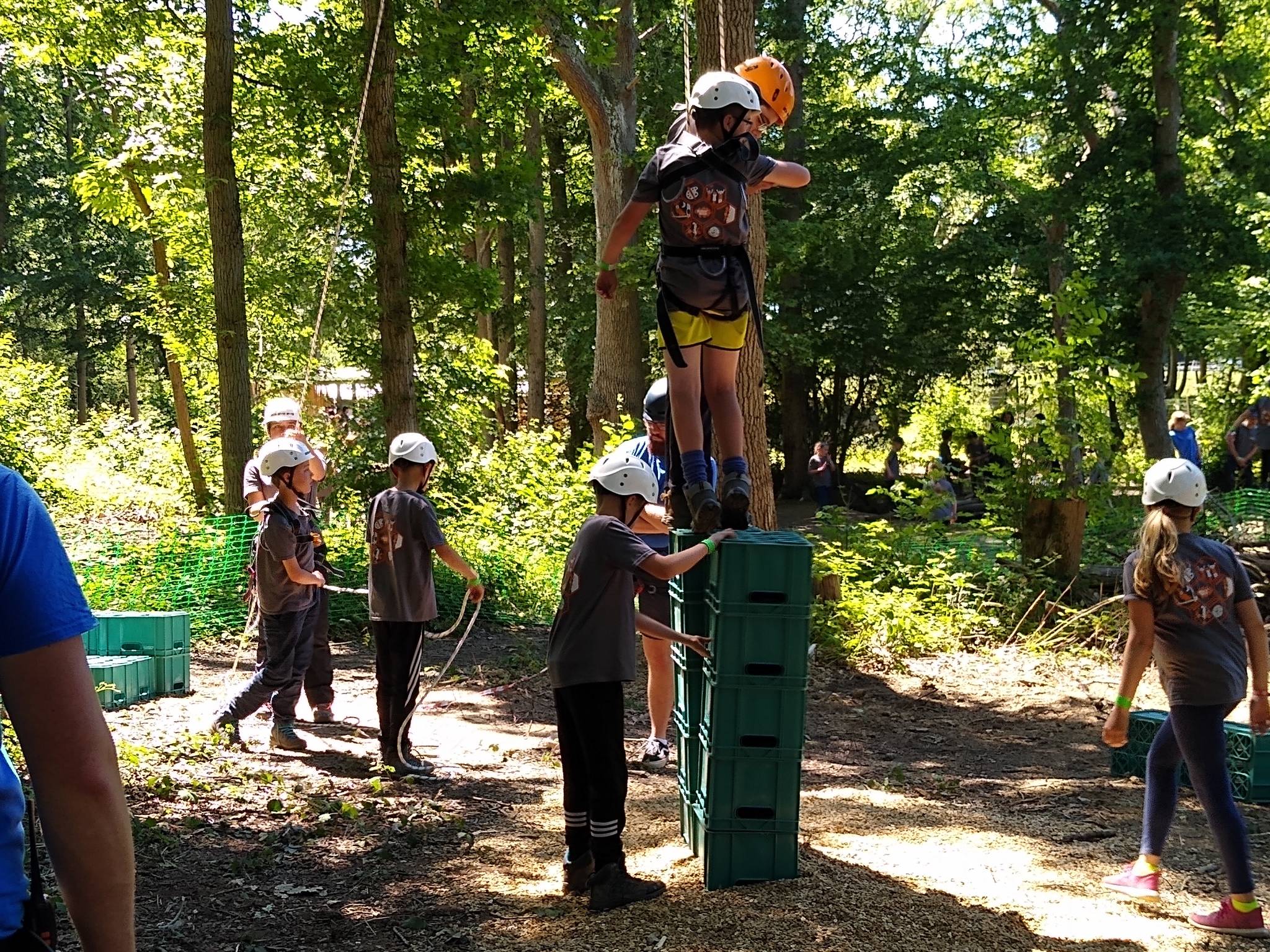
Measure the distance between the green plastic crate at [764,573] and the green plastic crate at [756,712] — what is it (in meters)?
0.32

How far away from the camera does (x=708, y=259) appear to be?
5203 mm

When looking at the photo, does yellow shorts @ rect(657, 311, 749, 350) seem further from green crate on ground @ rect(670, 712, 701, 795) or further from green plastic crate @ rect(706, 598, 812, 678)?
green crate on ground @ rect(670, 712, 701, 795)

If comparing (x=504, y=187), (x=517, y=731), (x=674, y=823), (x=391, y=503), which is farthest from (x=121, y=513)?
(x=674, y=823)

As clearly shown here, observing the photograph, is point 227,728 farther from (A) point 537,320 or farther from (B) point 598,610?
(A) point 537,320

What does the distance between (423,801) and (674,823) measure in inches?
63.0

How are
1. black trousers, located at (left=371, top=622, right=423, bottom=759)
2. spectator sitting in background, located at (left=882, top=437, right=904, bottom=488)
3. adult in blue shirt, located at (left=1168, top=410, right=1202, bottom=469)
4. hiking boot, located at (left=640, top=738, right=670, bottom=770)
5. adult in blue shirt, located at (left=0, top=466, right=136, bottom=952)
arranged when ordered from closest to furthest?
1. adult in blue shirt, located at (left=0, top=466, right=136, bottom=952)
2. black trousers, located at (left=371, top=622, right=423, bottom=759)
3. hiking boot, located at (left=640, top=738, right=670, bottom=770)
4. adult in blue shirt, located at (left=1168, top=410, right=1202, bottom=469)
5. spectator sitting in background, located at (left=882, top=437, right=904, bottom=488)

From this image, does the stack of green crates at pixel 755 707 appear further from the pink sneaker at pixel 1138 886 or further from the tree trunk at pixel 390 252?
the tree trunk at pixel 390 252

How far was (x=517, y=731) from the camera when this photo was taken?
9031 mm

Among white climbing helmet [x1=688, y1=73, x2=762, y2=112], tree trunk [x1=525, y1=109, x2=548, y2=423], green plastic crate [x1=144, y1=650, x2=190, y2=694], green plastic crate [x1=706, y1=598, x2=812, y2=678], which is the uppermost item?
tree trunk [x1=525, y1=109, x2=548, y2=423]

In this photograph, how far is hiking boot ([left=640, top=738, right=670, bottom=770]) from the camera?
7.46 m

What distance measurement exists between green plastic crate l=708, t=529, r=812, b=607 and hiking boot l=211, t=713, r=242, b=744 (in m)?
4.25

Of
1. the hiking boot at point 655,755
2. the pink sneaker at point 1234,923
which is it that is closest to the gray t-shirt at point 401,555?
the hiking boot at point 655,755

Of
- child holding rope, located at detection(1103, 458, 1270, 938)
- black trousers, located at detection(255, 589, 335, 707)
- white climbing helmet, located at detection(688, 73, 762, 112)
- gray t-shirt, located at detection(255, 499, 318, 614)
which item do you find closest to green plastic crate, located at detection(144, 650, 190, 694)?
black trousers, located at detection(255, 589, 335, 707)

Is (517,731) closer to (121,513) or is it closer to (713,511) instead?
(713,511)
